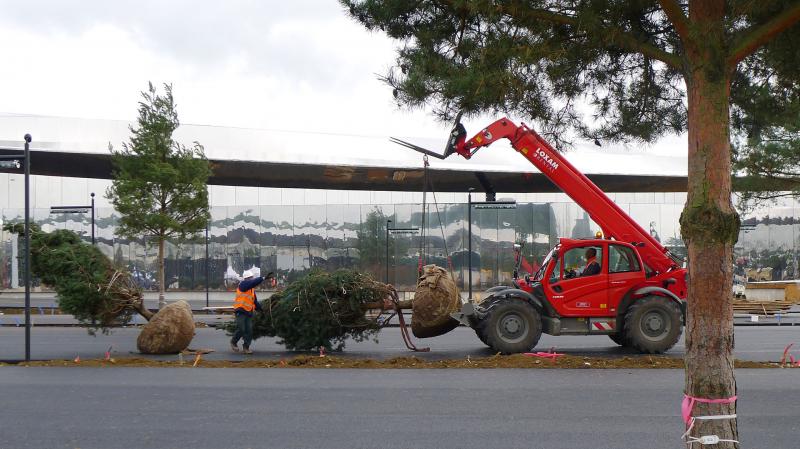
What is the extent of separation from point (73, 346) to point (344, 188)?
91.8 ft

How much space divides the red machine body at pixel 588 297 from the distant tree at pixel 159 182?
36.9 ft

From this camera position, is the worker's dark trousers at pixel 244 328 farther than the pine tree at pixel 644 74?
Yes

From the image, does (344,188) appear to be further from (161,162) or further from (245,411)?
(245,411)

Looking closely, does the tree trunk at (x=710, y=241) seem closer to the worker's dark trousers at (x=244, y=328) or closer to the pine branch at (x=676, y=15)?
the pine branch at (x=676, y=15)

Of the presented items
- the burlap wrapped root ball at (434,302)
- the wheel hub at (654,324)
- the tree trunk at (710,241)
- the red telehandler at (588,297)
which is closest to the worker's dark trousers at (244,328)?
the burlap wrapped root ball at (434,302)

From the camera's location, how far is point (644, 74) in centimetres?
663

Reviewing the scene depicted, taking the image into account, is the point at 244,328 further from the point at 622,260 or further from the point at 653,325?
the point at 653,325

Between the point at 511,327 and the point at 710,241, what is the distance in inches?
412

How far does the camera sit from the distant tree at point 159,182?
23.4m

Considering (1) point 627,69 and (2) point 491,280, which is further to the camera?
(2) point 491,280

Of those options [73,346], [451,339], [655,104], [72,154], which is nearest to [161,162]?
[73,346]

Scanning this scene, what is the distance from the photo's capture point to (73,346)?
16875 millimetres

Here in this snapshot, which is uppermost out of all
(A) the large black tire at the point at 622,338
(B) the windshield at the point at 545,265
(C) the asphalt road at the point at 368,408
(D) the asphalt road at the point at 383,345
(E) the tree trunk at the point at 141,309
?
(B) the windshield at the point at 545,265

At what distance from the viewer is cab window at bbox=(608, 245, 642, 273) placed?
15.1 metres
